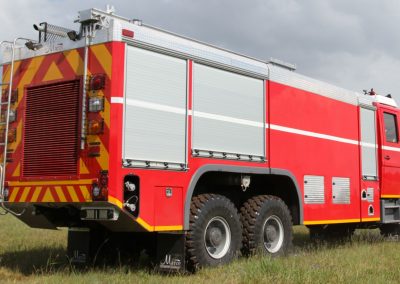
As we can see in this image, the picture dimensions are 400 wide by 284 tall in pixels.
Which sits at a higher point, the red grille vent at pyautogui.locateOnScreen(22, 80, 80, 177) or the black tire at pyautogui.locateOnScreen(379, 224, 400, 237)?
the red grille vent at pyautogui.locateOnScreen(22, 80, 80, 177)

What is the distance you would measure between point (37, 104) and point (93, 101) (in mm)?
1115

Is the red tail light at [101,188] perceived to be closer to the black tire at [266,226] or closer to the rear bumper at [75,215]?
the rear bumper at [75,215]

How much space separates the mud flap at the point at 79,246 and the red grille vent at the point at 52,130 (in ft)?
3.83

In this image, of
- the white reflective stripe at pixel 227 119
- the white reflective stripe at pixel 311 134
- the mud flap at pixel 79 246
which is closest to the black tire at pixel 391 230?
the white reflective stripe at pixel 311 134

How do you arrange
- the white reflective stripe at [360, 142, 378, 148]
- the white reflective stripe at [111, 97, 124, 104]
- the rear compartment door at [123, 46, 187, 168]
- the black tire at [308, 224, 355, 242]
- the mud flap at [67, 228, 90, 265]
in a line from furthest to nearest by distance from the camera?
1. the black tire at [308, 224, 355, 242]
2. the white reflective stripe at [360, 142, 378, 148]
3. the mud flap at [67, 228, 90, 265]
4. the rear compartment door at [123, 46, 187, 168]
5. the white reflective stripe at [111, 97, 124, 104]

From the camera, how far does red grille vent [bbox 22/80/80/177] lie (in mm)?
6973

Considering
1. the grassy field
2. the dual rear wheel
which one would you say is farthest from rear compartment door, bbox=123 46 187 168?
the grassy field

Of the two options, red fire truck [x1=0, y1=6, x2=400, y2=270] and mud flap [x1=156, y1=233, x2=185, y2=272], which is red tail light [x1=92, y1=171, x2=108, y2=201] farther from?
mud flap [x1=156, y1=233, x2=185, y2=272]

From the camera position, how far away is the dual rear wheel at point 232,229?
7.27m

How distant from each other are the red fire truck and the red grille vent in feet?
0.05

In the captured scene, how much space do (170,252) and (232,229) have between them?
1114 mm

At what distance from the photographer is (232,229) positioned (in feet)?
25.7

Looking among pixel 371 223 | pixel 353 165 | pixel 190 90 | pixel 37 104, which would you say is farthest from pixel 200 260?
pixel 371 223

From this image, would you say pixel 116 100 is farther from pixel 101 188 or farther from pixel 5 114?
pixel 5 114
